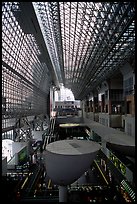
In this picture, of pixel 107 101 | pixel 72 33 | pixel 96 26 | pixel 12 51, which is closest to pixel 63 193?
pixel 96 26

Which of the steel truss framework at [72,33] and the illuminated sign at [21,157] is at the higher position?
the steel truss framework at [72,33]

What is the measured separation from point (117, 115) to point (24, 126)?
62.8 feet

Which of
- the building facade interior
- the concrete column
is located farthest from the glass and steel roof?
the concrete column

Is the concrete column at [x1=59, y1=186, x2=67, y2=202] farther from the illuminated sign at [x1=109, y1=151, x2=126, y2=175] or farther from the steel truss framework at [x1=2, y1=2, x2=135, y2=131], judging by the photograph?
the steel truss framework at [x1=2, y1=2, x2=135, y2=131]

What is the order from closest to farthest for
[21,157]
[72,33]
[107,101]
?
1. [21,157]
2. [72,33]
3. [107,101]

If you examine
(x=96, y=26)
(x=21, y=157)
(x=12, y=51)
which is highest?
(x=96, y=26)

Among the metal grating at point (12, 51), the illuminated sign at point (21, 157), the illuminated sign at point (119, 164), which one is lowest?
the illuminated sign at point (21, 157)

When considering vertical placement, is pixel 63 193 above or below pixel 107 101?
below

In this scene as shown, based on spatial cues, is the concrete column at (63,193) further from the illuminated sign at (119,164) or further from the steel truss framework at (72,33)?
the steel truss framework at (72,33)

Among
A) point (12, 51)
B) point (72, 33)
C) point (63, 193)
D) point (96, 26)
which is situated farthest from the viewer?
point (72, 33)

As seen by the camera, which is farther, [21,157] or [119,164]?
[21,157]

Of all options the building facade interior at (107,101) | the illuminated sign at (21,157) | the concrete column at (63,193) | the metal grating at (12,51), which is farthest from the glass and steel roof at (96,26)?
the illuminated sign at (21,157)

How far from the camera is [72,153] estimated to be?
16609 millimetres

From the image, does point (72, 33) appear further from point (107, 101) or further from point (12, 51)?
point (107, 101)
